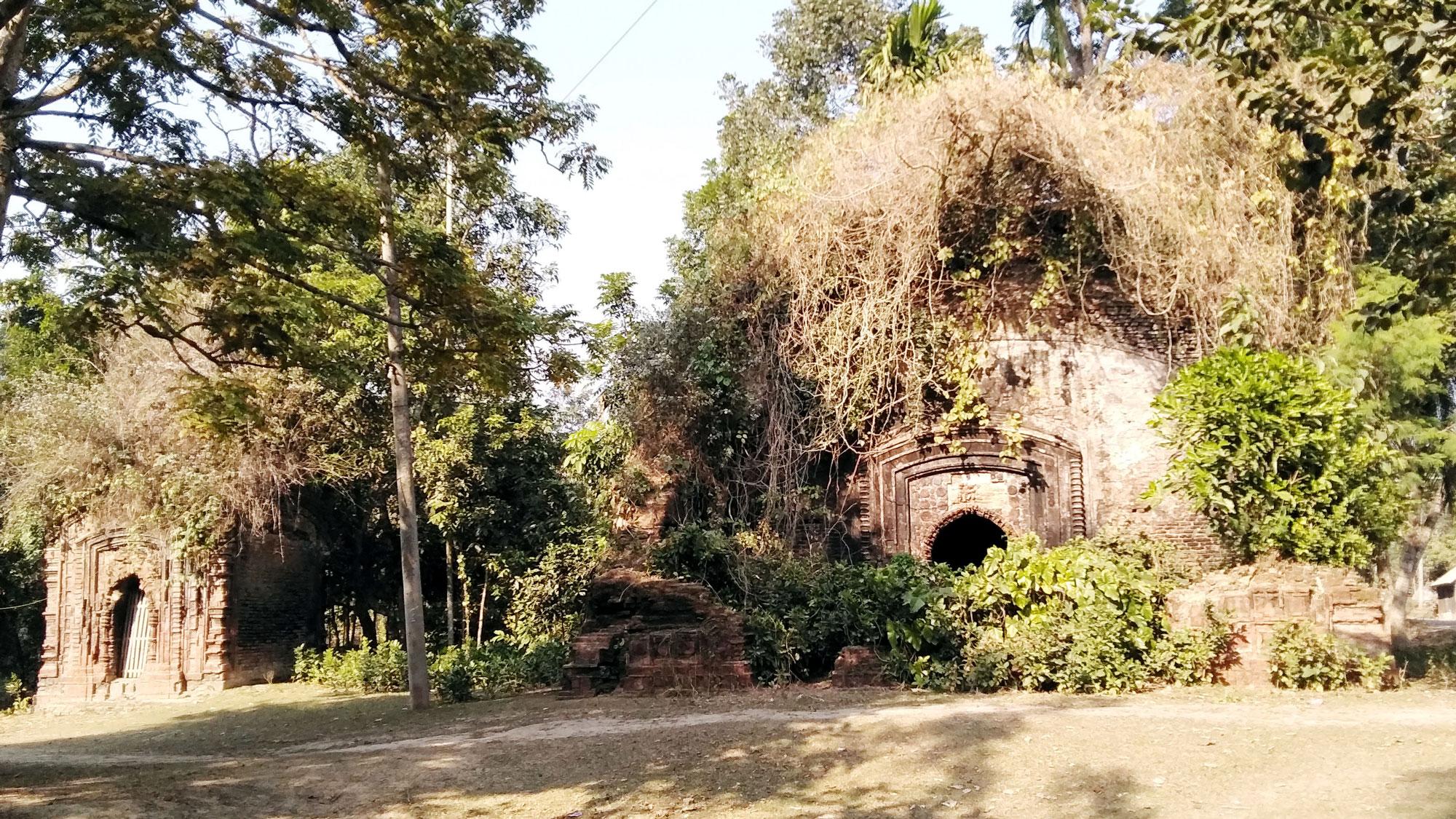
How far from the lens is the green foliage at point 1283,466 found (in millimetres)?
10547

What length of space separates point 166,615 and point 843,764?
1316 centimetres

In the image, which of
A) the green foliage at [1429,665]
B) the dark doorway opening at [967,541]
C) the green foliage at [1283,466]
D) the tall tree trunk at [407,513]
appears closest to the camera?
the green foliage at [1429,665]

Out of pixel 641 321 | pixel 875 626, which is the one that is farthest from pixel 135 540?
pixel 875 626

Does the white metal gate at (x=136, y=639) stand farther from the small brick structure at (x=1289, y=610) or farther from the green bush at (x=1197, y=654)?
the small brick structure at (x=1289, y=610)

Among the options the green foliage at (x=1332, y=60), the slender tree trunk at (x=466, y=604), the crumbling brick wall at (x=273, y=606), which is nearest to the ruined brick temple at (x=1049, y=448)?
the slender tree trunk at (x=466, y=604)

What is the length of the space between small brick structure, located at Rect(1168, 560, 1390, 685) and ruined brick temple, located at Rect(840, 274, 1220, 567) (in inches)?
113

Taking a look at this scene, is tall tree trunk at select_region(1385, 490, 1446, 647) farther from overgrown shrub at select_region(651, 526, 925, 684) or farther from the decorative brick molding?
overgrown shrub at select_region(651, 526, 925, 684)

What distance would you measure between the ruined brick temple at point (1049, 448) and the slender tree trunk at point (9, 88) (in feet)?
30.5

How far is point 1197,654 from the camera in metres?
10.0

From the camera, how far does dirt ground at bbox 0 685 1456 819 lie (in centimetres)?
633

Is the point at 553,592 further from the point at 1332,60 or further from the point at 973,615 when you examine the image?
the point at 1332,60

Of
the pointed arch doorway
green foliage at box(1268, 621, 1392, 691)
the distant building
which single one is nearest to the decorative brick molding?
the pointed arch doorway

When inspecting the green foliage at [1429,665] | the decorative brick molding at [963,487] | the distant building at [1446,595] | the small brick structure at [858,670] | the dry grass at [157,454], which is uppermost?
the dry grass at [157,454]

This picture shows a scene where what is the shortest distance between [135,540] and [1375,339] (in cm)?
1588
